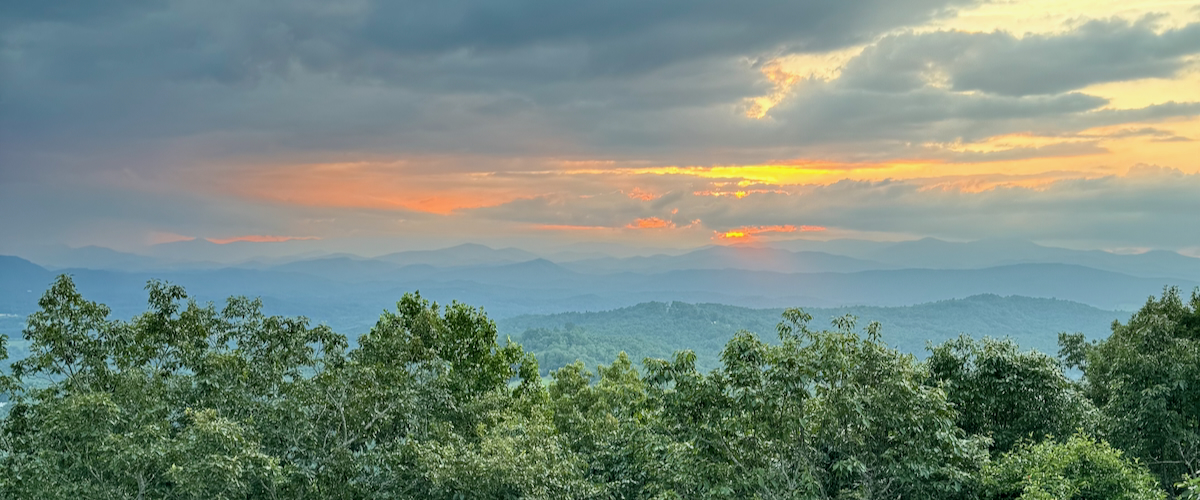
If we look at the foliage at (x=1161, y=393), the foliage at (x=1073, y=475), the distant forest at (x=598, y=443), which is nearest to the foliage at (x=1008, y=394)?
the distant forest at (x=598, y=443)

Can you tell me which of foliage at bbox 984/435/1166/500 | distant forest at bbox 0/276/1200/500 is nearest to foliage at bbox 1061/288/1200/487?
distant forest at bbox 0/276/1200/500

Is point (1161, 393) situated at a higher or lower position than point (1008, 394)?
higher

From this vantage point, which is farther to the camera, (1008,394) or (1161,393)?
(1008,394)

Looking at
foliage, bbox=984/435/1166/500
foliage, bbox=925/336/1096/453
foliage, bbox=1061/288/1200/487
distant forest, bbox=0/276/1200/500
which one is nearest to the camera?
foliage, bbox=984/435/1166/500

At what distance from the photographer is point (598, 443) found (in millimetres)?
20062

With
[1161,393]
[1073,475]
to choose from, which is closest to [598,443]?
[1073,475]

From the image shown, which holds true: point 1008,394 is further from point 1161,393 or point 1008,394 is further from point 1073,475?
point 1073,475

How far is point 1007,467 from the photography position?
13.1 m

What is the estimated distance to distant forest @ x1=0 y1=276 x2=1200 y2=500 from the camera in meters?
12.7

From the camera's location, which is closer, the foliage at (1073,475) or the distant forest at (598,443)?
the foliage at (1073,475)

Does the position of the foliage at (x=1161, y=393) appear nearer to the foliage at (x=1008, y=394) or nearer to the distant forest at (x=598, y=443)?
the distant forest at (x=598, y=443)

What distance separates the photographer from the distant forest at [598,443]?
12.7 metres

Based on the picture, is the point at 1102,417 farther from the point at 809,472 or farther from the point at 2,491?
the point at 2,491

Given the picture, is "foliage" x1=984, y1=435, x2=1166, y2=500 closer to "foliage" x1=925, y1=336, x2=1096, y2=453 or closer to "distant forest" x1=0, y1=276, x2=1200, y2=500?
"distant forest" x1=0, y1=276, x2=1200, y2=500
